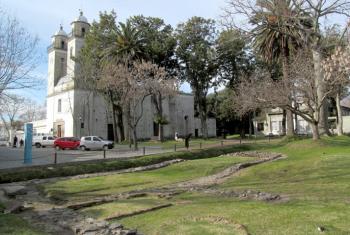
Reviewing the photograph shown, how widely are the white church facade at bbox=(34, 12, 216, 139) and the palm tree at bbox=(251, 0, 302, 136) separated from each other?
2854 centimetres

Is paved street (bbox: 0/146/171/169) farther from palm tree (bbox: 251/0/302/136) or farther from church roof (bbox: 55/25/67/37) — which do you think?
church roof (bbox: 55/25/67/37)

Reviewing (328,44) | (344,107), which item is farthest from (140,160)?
(344,107)

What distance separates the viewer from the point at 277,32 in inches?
1710

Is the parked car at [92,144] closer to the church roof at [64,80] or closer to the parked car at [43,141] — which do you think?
the parked car at [43,141]

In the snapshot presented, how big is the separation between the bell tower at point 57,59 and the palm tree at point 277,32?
40.9 metres

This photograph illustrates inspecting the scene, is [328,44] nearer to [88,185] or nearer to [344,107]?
[88,185]

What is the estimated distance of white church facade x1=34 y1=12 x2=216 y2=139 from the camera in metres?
66.7

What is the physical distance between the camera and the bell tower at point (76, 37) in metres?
70.2

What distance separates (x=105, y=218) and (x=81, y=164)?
15.9 metres

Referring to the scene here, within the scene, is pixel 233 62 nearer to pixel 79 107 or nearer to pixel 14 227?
pixel 79 107

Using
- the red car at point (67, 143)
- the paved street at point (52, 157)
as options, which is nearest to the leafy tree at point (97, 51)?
the red car at point (67, 143)

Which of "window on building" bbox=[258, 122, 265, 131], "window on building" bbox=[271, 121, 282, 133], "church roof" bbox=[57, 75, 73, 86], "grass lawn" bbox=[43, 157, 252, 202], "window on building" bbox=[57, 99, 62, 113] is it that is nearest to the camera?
"grass lawn" bbox=[43, 157, 252, 202]

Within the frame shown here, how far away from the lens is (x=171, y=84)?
5209cm

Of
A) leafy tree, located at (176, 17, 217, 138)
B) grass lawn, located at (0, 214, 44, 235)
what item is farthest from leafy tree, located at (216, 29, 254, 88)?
grass lawn, located at (0, 214, 44, 235)
